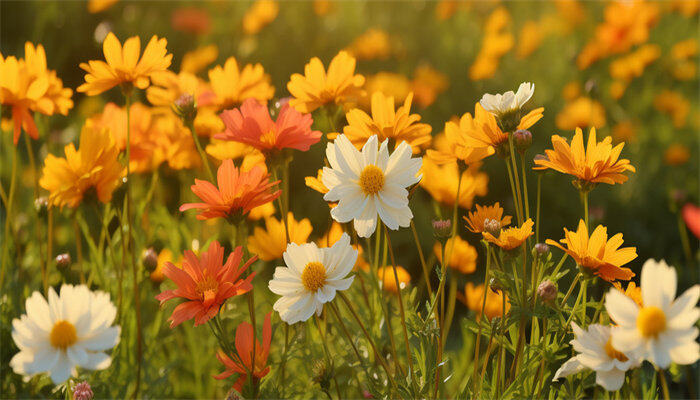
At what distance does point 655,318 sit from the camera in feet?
1.48

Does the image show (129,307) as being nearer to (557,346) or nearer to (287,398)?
(287,398)

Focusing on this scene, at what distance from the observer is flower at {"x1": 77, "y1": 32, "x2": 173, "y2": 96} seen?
0.69 meters

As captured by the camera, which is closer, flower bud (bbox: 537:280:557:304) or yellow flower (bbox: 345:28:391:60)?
flower bud (bbox: 537:280:557:304)

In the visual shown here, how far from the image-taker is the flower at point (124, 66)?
686 mm

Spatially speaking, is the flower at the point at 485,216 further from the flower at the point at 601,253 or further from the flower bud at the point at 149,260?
the flower bud at the point at 149,260

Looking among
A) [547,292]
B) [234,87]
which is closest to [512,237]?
[547,292]

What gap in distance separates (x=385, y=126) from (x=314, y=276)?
0.63ft

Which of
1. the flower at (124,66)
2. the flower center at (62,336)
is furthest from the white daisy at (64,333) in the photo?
the flower at (124,66)

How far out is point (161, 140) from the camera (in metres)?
0.92

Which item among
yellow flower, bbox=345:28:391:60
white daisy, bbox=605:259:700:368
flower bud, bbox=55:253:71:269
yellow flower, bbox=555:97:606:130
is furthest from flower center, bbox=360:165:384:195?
yellow flower, bbox=345:28:391:60

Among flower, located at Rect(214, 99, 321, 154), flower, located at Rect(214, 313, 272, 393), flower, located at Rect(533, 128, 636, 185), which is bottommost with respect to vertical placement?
flower, located at Rect(214, 313, 272, 393)

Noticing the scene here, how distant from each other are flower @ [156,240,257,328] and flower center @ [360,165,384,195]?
0.39ft

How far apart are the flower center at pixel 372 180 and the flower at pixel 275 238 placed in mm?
235

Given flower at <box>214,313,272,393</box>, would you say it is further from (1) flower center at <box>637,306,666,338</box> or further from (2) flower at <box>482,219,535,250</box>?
(1) flower center at <box>637,306,666,338</box>
